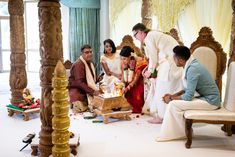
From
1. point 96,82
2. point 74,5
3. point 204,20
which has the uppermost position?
point 74,5

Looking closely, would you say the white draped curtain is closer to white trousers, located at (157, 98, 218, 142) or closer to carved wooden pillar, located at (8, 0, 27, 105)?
carved wooden pillar, located at (8, 0, 27, 105)

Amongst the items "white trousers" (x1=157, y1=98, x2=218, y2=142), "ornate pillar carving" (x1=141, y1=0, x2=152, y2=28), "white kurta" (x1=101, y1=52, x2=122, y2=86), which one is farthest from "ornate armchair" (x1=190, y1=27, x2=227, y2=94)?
"ornate pillar carving" (x1=141, y1=0, x2=152, y2=28)

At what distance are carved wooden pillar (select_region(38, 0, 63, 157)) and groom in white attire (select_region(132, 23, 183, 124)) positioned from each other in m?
1.78

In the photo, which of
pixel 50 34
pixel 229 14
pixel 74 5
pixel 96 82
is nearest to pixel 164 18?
pixel 229 14

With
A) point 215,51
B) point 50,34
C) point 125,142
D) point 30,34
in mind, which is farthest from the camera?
point 30,34

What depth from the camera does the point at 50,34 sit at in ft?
9.21

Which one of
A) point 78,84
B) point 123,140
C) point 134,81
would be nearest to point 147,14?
point 134,81

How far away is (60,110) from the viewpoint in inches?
88.7

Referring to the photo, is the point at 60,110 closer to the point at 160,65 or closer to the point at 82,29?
the point at 160,65

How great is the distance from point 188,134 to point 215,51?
4.80ft

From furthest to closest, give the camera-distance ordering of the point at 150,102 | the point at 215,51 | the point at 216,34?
the point at 216,34 → the point at 150,102 → the point at 215,51

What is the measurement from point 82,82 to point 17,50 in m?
1.12

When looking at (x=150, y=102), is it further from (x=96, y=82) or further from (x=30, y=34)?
(x=30, y=34)

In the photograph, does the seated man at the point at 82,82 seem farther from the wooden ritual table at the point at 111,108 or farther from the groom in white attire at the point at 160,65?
the groom in white attire at the point at 160,65
